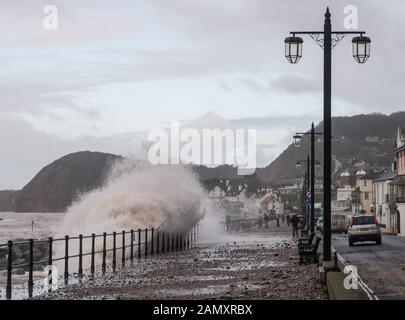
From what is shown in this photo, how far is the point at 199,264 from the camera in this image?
907 inches

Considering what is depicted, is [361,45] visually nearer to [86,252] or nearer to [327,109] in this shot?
[327,109]

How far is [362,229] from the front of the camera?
35188 mm

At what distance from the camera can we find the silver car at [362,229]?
35031mm

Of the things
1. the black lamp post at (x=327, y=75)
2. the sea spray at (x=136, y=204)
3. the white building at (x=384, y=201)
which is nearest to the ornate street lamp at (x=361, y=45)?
the black lamp post at (x=327, y=75)

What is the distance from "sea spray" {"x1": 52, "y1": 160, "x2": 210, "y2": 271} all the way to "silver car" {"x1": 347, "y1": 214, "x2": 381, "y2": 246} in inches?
364

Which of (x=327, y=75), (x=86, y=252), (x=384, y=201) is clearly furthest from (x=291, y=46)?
(x=384, y=201)

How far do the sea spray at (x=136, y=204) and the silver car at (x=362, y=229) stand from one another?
364 inches

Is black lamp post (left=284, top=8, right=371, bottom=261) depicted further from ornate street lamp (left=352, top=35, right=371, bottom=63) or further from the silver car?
the silver car

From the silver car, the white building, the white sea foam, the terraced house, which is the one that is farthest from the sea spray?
the white building

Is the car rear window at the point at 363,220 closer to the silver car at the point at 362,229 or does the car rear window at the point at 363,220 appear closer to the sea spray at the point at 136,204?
the silver car at the point at 362,229

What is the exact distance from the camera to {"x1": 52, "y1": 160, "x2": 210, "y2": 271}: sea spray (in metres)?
36.1

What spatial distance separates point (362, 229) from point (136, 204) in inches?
450
